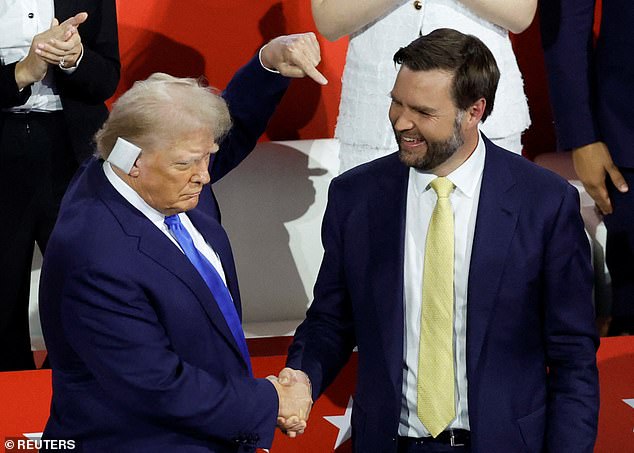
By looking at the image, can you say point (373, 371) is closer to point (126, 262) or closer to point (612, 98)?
point (126, 262)

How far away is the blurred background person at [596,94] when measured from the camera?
3.09 m

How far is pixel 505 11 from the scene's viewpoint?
9.61ft

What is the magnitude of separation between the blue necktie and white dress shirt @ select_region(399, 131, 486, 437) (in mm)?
361

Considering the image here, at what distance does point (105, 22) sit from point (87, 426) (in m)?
1.64

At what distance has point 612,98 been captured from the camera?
315 centimetres

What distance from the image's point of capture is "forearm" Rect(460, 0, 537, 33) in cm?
291

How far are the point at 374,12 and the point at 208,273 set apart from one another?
1.00 m

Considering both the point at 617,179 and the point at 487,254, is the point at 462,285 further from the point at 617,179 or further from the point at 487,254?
the point at 617,179

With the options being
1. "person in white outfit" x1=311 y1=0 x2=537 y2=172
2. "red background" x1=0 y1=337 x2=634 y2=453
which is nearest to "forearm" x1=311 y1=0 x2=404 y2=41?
"person in white outfit" x1=311 y1=0 x2=537 y2=172

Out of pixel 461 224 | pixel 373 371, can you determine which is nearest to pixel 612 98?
pixel 461 224

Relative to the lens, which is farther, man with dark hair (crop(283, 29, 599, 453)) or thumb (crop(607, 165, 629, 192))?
thumb (crop(607, 165, 629, 192))

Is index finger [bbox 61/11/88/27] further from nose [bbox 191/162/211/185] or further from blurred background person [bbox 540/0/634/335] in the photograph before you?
blurred background person [bbox 540/0/634/335]

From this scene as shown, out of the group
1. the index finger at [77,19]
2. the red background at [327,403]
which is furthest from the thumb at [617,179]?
the index finger at [77,19]

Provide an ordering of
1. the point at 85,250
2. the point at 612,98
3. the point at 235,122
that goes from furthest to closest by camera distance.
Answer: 1. the point at 612,98
2. the point at 235,122
3. the point at 85,250
